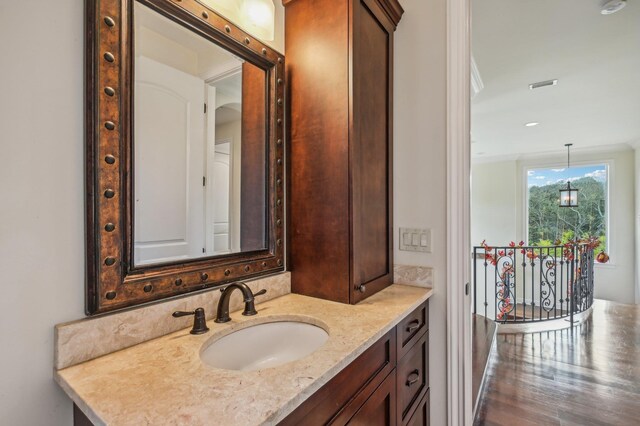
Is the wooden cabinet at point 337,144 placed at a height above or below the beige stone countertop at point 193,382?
above

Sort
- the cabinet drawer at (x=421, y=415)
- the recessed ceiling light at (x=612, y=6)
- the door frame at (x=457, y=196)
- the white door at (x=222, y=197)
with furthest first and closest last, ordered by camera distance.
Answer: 1. the recessed ceiling light at (x=612, y=6)
2. the door frame at (x=457, y=196)
3. the cabinet drawer at (x=421, y=415)
4. the white door at (x=222, y=197)

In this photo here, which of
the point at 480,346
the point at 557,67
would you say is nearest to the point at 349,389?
the point at 480,346

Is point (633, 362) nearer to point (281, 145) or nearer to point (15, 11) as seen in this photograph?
point (281, 145)

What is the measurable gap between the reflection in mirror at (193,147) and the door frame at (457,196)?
2.76 feet

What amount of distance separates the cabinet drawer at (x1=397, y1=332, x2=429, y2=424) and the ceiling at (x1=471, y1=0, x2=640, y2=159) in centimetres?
199

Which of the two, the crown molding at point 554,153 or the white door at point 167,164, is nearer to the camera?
the white door at point 167,164

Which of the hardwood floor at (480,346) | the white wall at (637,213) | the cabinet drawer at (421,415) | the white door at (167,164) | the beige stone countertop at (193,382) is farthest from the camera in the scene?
the white wall at (637,213)

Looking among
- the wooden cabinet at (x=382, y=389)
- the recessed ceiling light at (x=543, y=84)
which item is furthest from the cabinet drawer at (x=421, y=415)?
the recessed ceiling light at (x=543, y=84)

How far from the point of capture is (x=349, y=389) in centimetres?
87

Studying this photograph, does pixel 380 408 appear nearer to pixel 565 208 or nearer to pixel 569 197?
pixel 569 197

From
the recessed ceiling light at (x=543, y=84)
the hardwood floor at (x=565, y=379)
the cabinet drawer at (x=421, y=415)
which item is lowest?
the hardwood floor at (x=565, y=379)

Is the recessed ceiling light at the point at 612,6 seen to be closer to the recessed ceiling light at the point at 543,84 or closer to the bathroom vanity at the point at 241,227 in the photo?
the recessed ceiling light at the point at 543,84

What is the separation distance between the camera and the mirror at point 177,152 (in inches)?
32.1

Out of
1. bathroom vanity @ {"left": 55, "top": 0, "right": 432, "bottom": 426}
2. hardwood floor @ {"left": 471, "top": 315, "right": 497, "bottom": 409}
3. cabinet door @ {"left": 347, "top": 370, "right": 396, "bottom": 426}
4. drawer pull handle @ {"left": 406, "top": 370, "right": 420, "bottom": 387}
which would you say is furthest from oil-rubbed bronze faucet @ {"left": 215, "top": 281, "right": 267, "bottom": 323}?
hardwood floor @ {"left": 471, "top": 315, "right": 497, "bottom": 409}
